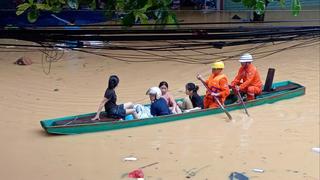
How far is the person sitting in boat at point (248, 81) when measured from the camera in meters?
9.66

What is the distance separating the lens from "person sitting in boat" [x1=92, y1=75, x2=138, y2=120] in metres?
8.48

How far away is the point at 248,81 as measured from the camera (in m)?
9.63

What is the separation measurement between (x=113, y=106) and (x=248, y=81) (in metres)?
2.63

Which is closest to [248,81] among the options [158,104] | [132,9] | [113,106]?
[158,104]

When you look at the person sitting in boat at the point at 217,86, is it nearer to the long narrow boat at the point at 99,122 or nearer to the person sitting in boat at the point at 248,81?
the long narrow boat at the point at 99,122

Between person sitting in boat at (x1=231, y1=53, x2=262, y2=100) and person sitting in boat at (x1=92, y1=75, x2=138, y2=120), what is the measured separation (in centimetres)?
214

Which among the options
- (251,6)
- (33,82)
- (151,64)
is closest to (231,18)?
(151,64)

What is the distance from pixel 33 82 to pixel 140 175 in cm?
625

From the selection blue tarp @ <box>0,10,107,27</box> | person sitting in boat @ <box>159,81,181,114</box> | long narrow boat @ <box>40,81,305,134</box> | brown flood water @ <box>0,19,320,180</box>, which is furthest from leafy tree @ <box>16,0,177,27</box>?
blue tarp @ <box>0,10,107,27</box>

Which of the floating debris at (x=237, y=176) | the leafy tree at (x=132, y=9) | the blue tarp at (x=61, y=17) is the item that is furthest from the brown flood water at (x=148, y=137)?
the leafy tree at (x=132, y=9)

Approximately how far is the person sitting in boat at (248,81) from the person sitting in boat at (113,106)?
2.14m

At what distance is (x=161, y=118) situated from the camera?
28.4 feet

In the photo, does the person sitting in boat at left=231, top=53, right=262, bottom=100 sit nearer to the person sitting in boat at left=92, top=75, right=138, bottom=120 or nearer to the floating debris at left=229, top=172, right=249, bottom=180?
the person sitting in boat at left=92, top=75, right=138, bottom=120

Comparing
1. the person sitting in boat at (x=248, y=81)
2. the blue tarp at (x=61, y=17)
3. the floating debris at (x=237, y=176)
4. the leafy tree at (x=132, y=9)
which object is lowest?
the floating debris at (x=237, y=176)
